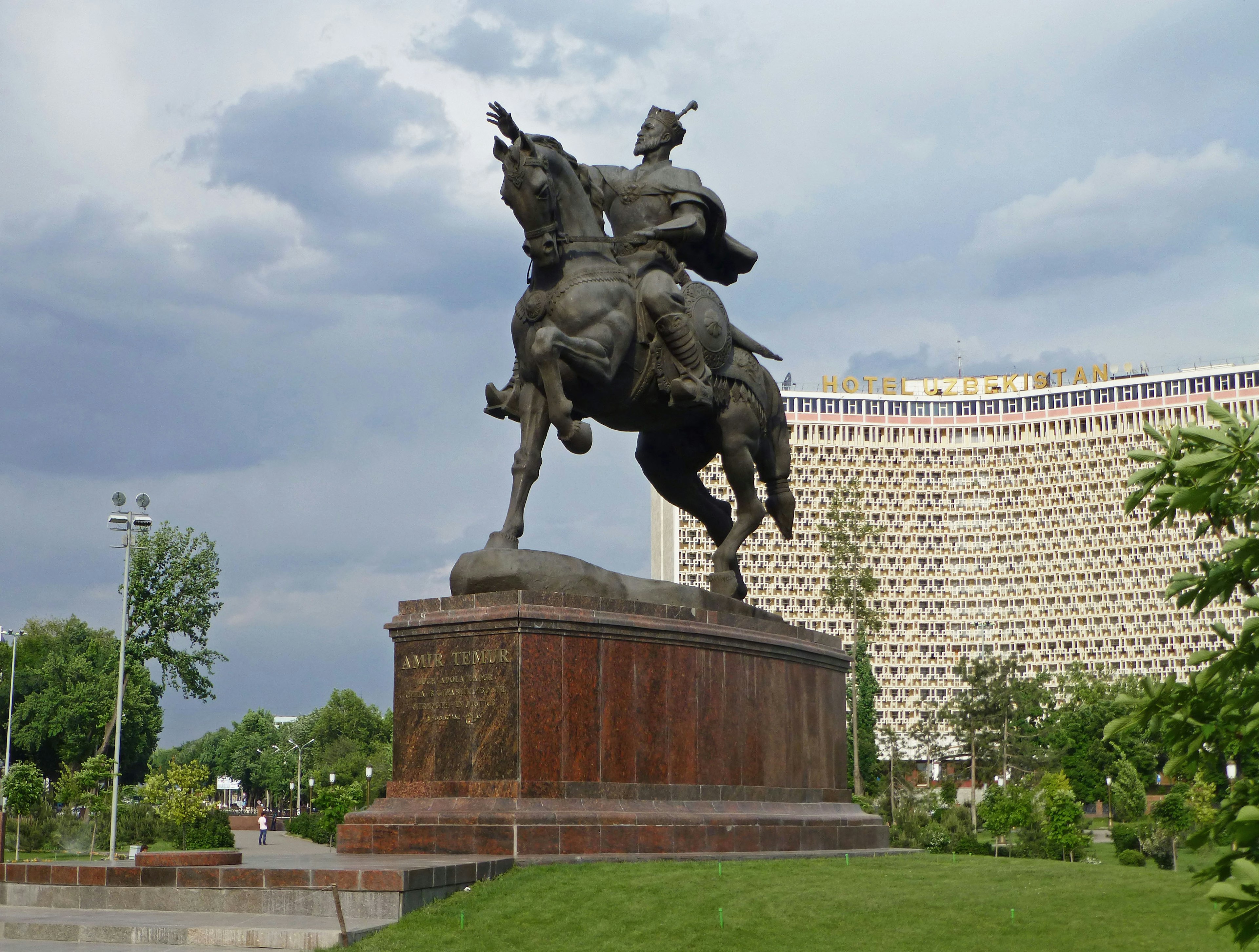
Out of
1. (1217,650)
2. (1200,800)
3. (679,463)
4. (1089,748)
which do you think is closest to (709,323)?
(679,463)

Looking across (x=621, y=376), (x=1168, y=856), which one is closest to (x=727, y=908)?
(x=621, y=376)

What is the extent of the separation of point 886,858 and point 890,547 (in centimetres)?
10813

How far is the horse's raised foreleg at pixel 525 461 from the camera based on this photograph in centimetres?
1282

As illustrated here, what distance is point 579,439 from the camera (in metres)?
12.9

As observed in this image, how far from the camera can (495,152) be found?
13117 millimetres

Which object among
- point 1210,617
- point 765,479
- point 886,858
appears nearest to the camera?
point 886,858

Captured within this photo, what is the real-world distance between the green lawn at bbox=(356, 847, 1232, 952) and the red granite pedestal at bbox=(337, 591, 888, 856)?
2.78 feet

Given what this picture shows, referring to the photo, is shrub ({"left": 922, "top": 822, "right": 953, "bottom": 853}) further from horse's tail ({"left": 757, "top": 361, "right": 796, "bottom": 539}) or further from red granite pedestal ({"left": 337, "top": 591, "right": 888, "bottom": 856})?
red granite pedestal ({"left": 337, "top": 591, "right": 888, "bottom": 856})

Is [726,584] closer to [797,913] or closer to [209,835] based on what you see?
[797,913]

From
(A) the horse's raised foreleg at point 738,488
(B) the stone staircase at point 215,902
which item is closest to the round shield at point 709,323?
(A) the horse's raised foreleg at point 738,488

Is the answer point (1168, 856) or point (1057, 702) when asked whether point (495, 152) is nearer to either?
point (1168, 856)

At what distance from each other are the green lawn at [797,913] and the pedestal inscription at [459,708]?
139cm

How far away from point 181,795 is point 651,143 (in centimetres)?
2728

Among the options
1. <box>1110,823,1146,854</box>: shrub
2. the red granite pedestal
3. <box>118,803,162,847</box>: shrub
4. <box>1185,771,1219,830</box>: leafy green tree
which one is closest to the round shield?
the red granite pedestal
